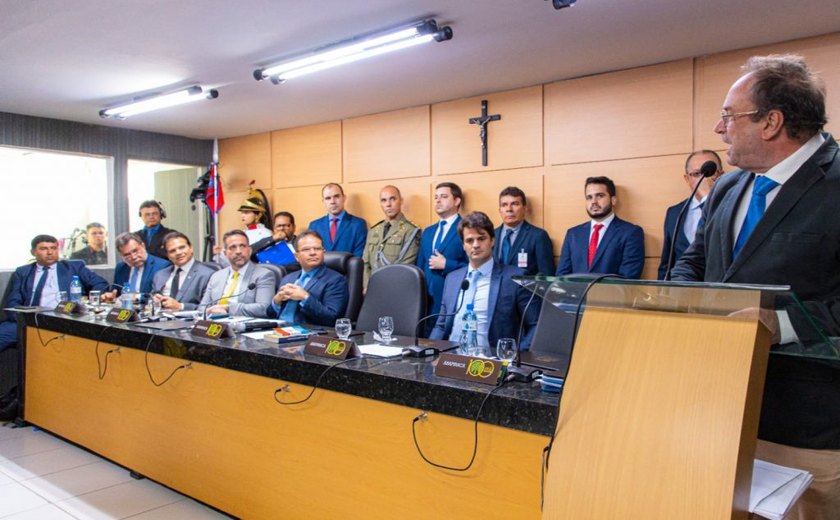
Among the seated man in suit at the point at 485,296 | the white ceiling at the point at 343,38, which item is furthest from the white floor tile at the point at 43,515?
the white ceiling at the point at 343,38

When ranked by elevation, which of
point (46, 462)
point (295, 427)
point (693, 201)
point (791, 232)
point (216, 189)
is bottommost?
point (46, 462)

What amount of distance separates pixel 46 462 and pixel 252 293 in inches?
54.2

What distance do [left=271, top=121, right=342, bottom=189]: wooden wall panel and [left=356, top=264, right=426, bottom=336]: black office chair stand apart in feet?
9.14

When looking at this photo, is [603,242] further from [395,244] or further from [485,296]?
[395,244]

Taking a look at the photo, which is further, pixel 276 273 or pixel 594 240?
pixel 594 240

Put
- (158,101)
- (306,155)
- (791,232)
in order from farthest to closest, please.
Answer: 1. (306,155)
2. (158,101)
3. (791,232)

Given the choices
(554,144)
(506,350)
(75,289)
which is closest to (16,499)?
(75,289)

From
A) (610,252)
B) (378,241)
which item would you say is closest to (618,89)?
(610,252)

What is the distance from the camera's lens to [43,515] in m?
2.59

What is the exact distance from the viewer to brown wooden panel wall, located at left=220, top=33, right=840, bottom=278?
3.89m

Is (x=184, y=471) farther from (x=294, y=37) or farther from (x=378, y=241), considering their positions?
(x=378, y=241)

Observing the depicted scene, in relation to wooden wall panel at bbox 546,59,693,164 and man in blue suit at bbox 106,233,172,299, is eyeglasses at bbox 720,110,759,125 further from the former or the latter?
man in blue suit at bbox 106,233,172,299

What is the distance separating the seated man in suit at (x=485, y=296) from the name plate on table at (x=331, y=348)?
78 centimetres

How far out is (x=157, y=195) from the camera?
6.59 meters
